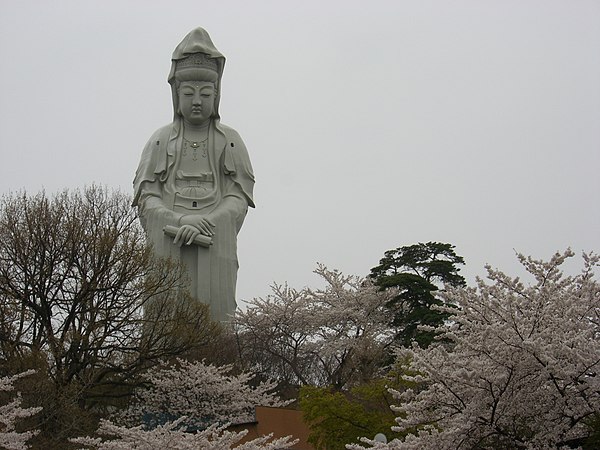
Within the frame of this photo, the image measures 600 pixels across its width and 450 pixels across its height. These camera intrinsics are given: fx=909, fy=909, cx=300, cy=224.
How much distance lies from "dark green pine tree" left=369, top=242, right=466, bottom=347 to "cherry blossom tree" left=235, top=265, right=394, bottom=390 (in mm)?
1013

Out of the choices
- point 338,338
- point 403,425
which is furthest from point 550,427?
point 338,338

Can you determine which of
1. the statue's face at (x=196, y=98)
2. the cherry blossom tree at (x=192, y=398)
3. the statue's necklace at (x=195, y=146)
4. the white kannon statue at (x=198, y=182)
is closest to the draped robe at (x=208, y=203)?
the white kannon statue at (x=198, y=182)

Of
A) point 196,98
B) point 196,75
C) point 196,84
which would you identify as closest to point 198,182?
point 196,98

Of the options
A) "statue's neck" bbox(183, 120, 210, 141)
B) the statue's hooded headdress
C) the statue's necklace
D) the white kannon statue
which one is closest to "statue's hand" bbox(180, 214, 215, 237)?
the white kannon statue

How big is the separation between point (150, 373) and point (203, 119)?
1156cm

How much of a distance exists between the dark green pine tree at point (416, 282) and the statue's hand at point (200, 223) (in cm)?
553

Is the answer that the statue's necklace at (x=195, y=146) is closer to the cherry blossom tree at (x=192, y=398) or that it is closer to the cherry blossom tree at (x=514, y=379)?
the cherry blossom tree at (x=192, y=398)

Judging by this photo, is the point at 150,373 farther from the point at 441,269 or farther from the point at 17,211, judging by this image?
the point at 441,269

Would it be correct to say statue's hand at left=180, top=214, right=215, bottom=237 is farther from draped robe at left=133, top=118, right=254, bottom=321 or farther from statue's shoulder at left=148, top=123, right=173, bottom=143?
statue's shoulder at left=148, top=123, right=173, bottom=143

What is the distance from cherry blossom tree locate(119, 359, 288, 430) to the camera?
68.5 feet

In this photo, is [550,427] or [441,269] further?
[441,269]

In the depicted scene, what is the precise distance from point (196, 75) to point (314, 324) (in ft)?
30.4

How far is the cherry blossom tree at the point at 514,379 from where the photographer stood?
11031 mm

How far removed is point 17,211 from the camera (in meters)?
20.4
